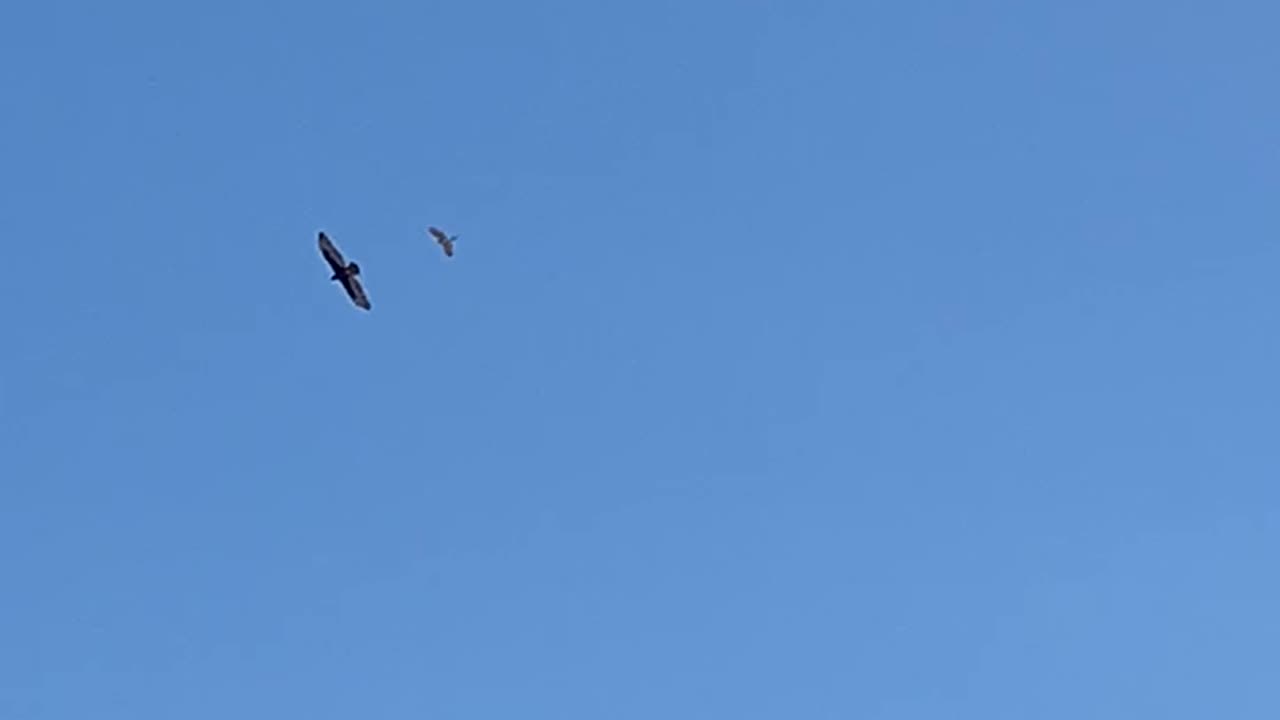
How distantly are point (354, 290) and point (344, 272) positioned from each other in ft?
3.71

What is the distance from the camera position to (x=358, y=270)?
83.1m

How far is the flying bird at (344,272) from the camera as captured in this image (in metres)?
81.9

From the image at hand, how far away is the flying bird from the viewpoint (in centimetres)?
8188

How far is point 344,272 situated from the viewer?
8288 centimetres

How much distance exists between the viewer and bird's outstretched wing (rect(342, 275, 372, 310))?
81.5m

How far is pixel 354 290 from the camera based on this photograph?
8238cm

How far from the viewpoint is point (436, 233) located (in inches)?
3406

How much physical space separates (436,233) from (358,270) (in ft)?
16.7

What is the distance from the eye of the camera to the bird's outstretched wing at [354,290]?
81500 mm
